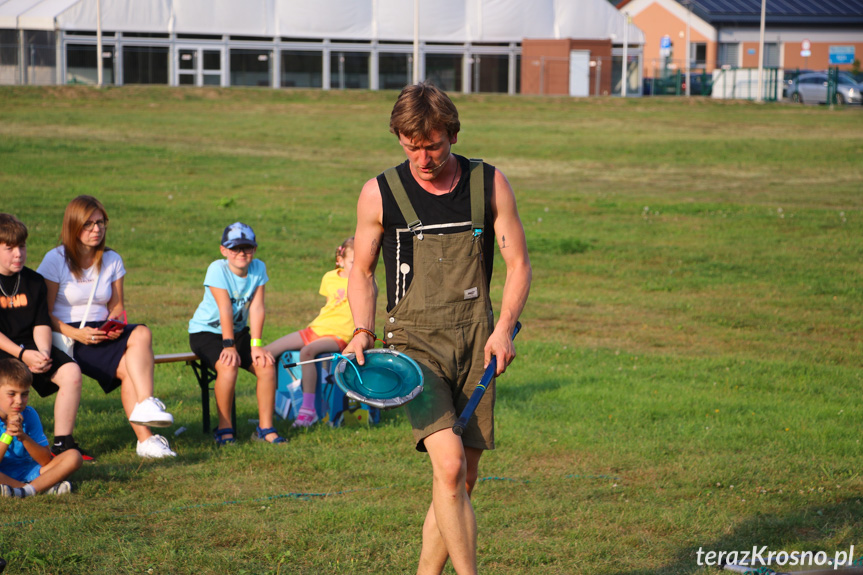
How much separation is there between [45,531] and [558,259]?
9.70 m

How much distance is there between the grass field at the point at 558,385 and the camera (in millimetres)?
4488

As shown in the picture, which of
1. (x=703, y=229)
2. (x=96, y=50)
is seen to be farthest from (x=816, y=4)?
(x=703, y=229)

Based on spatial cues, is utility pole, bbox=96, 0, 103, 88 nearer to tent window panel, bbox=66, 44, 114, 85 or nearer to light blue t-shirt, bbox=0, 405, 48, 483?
tent window panel, bbox=66, 44, 114, 85

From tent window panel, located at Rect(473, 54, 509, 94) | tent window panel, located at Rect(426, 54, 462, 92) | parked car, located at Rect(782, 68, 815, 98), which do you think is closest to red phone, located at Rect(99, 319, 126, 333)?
tent window panel, located at Rect(426, 54, 462, 92)

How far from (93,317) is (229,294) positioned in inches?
34.6

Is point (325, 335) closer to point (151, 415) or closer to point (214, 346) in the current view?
point (214, 346)

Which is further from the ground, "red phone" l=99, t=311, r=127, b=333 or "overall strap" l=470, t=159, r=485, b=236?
"overall strap" l=470, t=159, r=485, b=236

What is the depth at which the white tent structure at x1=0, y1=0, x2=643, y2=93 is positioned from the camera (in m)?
40.2

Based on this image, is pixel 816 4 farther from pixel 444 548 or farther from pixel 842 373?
pixel 444 548

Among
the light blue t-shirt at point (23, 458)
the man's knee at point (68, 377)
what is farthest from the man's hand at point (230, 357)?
the light blue t-shirt at point (23, 458)

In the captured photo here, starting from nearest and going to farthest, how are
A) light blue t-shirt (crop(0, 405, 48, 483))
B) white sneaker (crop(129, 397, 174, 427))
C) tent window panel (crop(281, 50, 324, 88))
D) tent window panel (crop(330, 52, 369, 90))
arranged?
light blue t-shirt (crop(0, 405, 48, 483)) < white sneaker (crop(129, 397, 174, 427)) < tent window panel (crop(281, 50, 324, 88)) < tent window panel (crop(330, 52, 369, 90))

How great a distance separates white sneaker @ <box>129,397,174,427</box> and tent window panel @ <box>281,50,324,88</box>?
1554 inches

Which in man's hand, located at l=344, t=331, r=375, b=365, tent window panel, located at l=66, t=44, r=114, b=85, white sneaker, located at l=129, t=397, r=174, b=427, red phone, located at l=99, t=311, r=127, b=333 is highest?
tent window panel, located at l=66, t=44, r=114, b=85

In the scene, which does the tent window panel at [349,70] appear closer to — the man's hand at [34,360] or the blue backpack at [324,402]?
the blue backpack at [324,402]
